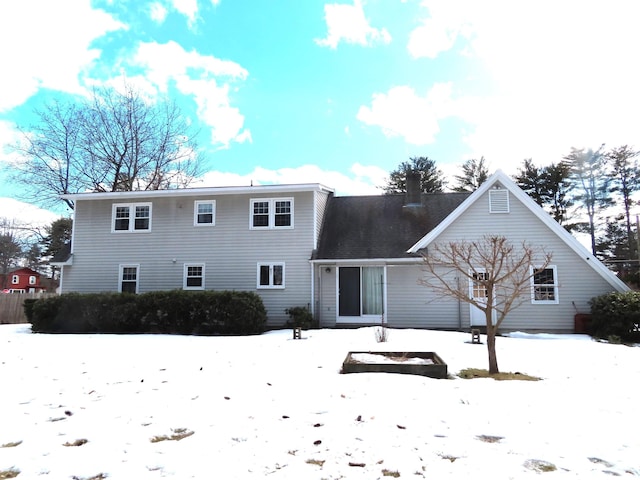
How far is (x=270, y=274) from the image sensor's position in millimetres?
16547

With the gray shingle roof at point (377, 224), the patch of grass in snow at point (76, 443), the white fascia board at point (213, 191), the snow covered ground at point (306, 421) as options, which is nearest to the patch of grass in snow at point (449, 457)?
the snow covered ground at point (306, 421)

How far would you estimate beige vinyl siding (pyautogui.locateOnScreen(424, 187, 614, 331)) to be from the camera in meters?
14.4

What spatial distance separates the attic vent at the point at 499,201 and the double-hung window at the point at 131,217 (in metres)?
13.8

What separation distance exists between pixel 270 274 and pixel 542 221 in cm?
1032

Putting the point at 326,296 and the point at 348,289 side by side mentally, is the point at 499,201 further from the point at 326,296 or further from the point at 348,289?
the point at 326,296

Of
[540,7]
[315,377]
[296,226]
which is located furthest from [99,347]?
[540,7]

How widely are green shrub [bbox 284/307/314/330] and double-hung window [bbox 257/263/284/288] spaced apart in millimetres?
1321

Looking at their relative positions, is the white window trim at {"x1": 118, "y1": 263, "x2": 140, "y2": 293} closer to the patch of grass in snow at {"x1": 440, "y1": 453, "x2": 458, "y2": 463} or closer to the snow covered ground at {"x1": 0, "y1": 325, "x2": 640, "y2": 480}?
the snow covered ground at {"x1": 0, "y1": 325, "x2": 640, "y2": 480}

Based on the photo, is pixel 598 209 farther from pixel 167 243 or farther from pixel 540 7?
pixel 167 243

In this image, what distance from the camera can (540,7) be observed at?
A: 9211 mm

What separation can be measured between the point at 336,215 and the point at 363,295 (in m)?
4.10

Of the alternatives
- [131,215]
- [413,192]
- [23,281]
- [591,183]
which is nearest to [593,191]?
[591,183]

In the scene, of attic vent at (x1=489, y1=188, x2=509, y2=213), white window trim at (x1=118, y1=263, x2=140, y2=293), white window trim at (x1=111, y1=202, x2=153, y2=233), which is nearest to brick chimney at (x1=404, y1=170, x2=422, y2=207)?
attic vent at (x1=489, y1=188, x2=509, y2=213)

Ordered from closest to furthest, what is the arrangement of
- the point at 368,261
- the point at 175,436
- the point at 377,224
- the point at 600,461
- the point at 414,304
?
the point at 600,461
the point at 175,436
the point at 414,304
the point at 368,261
the point at 377,224
